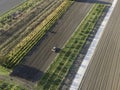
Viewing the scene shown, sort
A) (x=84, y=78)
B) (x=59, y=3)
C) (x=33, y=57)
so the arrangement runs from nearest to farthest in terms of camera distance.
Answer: (x=84, y=78) → (x=33, y=57) → (x=59, y=3)

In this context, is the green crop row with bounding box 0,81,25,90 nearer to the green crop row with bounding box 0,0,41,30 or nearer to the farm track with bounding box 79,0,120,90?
the farm track with bounding box 79,0,120,90

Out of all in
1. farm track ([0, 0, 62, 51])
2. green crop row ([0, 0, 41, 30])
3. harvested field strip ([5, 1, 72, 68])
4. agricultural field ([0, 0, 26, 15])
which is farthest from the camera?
agricultural field ([0, 0, 26, 15])

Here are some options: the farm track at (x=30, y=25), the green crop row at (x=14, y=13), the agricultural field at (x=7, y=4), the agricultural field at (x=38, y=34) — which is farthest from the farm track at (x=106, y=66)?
the agricultural field at (x=7, y=4)

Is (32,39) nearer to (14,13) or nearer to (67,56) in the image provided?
(67,56)

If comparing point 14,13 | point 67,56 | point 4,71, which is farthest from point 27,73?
point 14,13

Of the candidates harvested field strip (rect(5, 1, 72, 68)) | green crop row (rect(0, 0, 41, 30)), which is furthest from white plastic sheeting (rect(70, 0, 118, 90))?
green crop row (rect(0, 0, 41, 30))

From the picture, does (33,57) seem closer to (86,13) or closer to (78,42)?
(78,42)

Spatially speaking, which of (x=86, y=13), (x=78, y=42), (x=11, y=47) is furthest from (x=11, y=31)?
(x=86, y=13)
